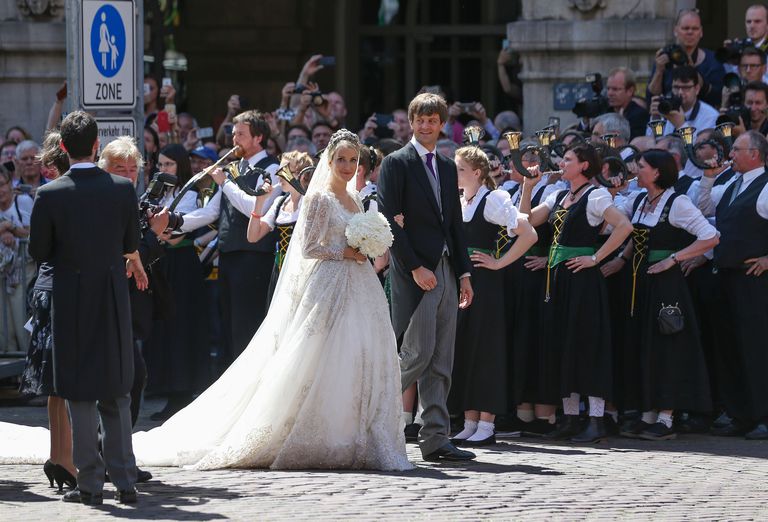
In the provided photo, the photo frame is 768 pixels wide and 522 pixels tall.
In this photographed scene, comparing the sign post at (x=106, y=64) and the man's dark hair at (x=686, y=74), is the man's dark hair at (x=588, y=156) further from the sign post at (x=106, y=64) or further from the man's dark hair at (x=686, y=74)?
the sign post at (x=106, y=64)

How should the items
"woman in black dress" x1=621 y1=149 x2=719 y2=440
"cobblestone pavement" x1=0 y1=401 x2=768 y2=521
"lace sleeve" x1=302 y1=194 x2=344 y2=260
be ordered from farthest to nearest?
1. "woman in black dress" x1=621 y1=149 x2=719 y2=440
2. "lace sleeve" x1=302 y1=194 x2=344 y2=260
3. "cobblestone pavement" x1=0 y1=401 x2=768 y2=521

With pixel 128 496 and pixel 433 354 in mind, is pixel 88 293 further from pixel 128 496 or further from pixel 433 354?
Answer: pixel 433 354

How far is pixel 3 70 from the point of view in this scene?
16.5 m

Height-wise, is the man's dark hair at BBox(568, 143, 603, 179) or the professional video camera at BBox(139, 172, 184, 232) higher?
the man's dark hair at BBox(568, 143, 603, 179)

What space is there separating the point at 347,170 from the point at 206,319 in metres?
3.36

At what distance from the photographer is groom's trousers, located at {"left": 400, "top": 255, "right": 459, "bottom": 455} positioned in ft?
31.4

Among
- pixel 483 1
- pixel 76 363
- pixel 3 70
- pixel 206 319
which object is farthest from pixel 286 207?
pixel 483 1

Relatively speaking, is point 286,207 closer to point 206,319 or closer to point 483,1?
point 206,319

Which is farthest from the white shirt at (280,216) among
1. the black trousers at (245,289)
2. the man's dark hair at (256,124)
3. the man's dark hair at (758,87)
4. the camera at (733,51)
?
the camera at (733,51)

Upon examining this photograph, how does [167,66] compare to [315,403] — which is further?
[167,66]

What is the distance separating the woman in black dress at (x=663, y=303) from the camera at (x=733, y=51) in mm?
2640

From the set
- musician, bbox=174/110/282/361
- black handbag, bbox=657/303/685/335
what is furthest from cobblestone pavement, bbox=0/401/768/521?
musician, bbox=174/110/282/361

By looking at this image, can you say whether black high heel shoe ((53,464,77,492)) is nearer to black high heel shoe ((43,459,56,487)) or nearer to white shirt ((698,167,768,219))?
black high heel shoe ((43,459,56,487))

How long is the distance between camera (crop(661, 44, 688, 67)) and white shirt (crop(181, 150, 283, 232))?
11.9ft
